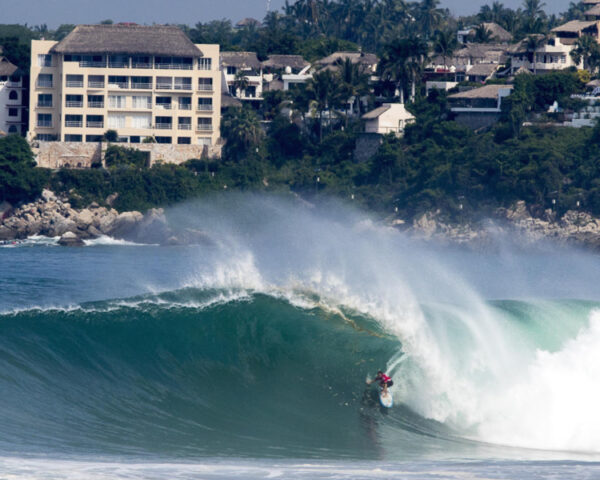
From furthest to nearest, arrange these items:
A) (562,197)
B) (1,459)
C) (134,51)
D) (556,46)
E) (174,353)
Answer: (556,46) → (134,51) → (562,197) → (174,353) → (1,459)

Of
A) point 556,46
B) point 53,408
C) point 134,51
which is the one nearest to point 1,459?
point 53,408

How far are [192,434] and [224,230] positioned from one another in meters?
56.1

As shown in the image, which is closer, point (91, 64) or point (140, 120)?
point (91, 64)

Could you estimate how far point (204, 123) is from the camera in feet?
275

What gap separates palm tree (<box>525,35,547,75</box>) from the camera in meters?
89.3

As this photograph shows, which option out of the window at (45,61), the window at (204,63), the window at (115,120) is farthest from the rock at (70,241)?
the window at (204,63)

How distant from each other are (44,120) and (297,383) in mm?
64781

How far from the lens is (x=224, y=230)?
75062mm

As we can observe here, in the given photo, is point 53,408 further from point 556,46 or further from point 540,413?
point 556,46

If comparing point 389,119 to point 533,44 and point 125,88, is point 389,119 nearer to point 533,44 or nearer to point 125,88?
point 533,44

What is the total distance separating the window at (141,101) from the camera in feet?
270

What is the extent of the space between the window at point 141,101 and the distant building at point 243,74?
38.5 feet

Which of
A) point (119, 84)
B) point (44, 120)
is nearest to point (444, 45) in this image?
point (119, 84)

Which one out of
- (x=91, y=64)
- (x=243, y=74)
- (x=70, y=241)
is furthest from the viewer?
Result: (x=243, y=74)
